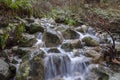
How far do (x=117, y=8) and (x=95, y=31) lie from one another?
4789 millimetres

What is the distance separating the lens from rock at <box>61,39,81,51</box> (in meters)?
6.38

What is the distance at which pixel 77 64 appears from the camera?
5.75 m

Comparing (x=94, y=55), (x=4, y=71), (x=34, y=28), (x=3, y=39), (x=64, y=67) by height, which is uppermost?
(x=3, y=39)

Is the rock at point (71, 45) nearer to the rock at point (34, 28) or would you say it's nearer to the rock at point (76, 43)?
the rock at point (76, 43)

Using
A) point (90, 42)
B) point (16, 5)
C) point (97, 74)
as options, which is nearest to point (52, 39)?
point (90, 42)

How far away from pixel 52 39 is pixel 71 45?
2.13ft

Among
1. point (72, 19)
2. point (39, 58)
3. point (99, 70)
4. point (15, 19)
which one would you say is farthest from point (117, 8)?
point (39, 58)

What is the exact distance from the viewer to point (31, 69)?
4.75m

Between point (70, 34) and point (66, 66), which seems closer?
point (66, 66)

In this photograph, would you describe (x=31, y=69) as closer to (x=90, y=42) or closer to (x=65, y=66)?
(x=65, y=66)

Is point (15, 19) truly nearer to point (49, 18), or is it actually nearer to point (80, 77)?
point (49, 18)

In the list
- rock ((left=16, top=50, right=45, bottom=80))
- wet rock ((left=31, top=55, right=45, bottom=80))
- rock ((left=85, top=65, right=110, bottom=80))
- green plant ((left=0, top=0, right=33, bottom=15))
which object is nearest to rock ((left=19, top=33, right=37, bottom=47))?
rock ((left=16, top=50, right=45, bottom=80))

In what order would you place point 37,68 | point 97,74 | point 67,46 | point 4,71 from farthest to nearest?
point 67,46, point 97,74, point 37,68, point 4,71

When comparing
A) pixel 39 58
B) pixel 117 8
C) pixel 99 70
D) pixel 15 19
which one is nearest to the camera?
pixel 39 58
